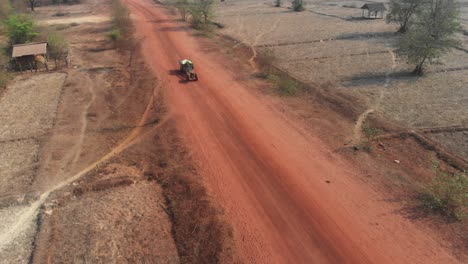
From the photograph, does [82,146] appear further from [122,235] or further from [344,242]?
[344,242]

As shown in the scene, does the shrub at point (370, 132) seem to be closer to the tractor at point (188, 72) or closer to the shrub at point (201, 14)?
the tractor at point (188, 72)

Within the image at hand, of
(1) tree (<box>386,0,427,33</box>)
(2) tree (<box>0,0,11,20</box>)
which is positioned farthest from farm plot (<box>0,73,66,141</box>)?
(1) tree (<box>386,0,427,33</box>)

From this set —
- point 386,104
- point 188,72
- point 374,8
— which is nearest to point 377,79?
point 386,104

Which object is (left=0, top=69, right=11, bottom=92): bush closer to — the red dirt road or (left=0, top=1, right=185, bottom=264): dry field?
(left=0, top=1, right=185, bottom=264): dry field

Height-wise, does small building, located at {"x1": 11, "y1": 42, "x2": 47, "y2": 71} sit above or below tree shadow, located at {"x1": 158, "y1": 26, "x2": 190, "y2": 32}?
below

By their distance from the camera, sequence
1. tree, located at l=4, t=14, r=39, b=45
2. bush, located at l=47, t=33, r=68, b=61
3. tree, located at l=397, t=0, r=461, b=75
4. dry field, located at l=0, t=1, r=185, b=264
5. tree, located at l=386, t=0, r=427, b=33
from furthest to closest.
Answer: tree, located at l=386, t=0, r=427, b=33 < tree, located at l=4, t=14, r=39, b=45 < bush, located at l=47, t=33, r=68, b=61 < tree, located at l=397, t=0, r=461, b=75 < dry field, located at l=0, t=1, r=185, b=264

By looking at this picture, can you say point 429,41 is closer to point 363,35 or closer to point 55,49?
point 363,35

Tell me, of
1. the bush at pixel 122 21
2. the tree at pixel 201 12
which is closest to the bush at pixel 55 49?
the bush at pixel 122 21
